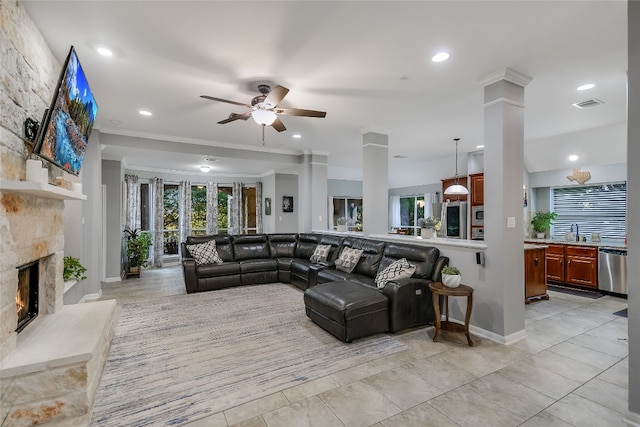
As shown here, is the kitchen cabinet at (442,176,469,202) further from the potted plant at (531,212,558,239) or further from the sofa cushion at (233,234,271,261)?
the sofa cushion at (233,234,271,261)

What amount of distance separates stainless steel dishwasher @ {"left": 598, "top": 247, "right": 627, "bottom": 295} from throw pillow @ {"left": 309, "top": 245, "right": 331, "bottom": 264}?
4561 millimetres

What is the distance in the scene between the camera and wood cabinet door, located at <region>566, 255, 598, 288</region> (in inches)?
200

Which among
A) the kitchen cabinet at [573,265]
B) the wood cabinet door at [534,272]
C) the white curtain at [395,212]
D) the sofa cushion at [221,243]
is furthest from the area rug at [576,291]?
the sofa cushion at [221,243]

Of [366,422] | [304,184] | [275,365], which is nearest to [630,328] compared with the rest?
[366,422]

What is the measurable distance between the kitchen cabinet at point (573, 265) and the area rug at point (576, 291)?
0.11 m

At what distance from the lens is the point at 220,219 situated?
30.3 feet

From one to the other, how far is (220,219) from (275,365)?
7169 mm

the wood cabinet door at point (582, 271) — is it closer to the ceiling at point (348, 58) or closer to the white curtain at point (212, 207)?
the ceiling at point (348, 58)

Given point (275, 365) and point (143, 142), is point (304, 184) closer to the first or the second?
point (143, 142)

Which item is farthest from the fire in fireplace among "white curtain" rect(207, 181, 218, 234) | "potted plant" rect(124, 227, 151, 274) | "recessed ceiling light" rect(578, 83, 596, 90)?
"white curtain" rect(207, 181, 218, 234)

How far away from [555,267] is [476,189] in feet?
7.07

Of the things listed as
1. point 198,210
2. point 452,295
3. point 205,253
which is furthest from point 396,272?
point 198,210

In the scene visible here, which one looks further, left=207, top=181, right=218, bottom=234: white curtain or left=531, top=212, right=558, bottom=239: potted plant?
left=207, top=181, right=218, bottom=234: white curtain

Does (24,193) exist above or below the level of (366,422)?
above
